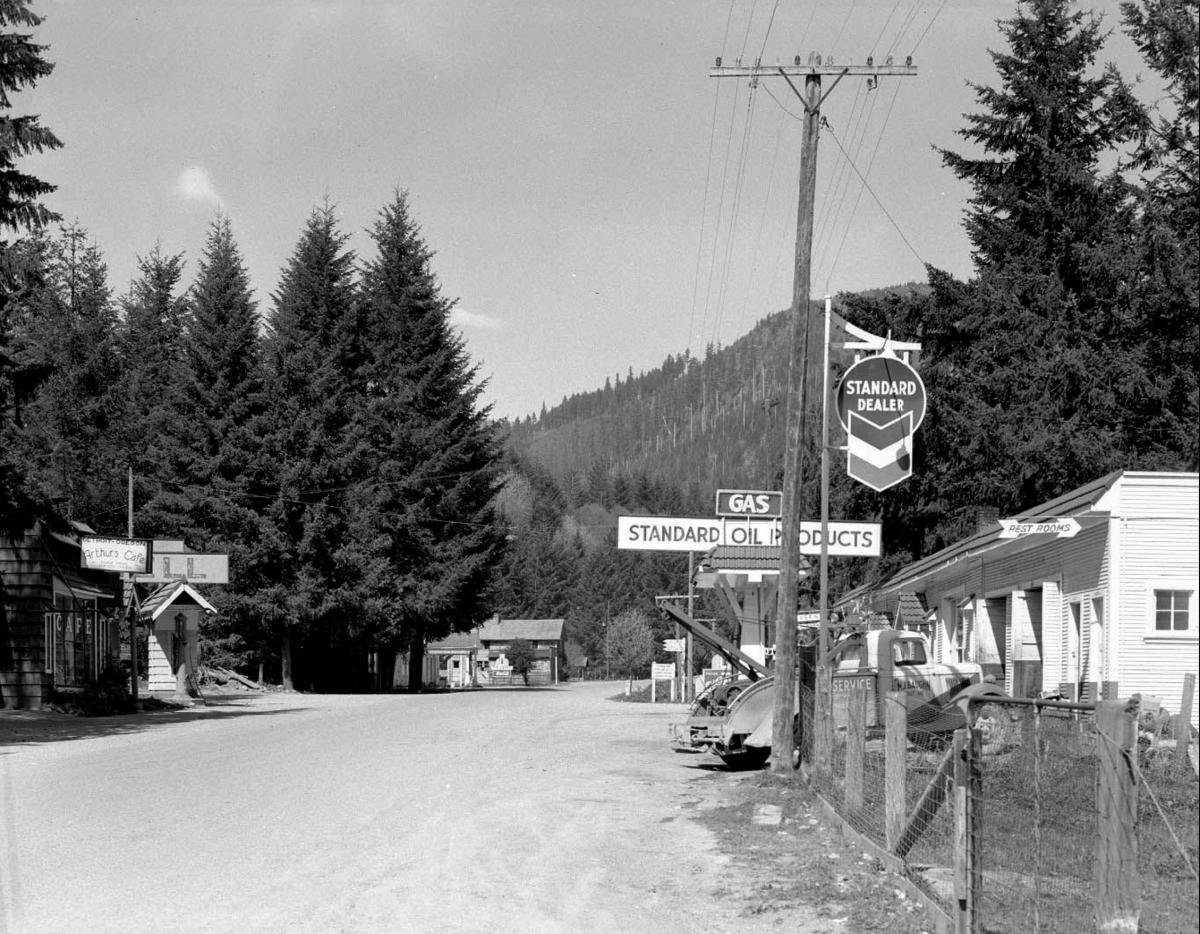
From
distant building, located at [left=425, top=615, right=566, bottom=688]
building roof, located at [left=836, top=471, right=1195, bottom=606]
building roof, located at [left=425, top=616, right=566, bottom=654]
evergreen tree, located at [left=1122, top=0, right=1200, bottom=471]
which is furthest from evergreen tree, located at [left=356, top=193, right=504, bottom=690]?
building roof, located at [left=425, top=616, right=566, bottom=654]

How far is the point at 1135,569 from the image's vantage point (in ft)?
28.8

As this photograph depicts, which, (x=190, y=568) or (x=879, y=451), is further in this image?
(x=190, y=568)

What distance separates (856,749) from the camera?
39.6 ft

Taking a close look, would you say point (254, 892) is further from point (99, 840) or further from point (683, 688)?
point (683, 688)

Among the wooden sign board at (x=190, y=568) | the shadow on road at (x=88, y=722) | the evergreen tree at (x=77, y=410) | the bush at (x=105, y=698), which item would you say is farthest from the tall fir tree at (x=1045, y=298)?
Result: the evergreen tree at (x=77, y=410)

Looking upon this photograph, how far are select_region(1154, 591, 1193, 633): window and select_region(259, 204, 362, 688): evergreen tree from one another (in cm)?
4499

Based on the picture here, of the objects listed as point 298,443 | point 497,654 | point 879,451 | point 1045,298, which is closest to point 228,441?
point 298,443

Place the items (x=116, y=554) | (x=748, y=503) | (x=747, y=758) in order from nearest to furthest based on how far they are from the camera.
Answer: (x=747, y=758) < (x=748, y=503) < (x=116, y=554)

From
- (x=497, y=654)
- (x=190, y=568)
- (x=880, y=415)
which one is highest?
(x=880, y=415)

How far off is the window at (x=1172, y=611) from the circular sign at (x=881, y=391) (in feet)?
23.4

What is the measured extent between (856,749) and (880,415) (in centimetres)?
497

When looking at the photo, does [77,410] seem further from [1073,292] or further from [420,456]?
[1073,292]

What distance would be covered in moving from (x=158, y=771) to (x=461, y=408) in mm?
40911

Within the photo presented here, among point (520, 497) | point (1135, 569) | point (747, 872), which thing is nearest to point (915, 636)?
point (747, 872)
